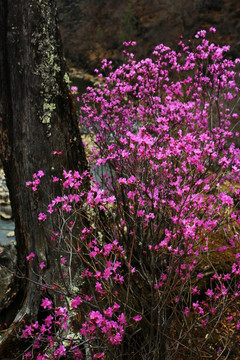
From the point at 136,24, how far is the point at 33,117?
19.5 metres

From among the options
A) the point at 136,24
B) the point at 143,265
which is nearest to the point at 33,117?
the point at 143,265

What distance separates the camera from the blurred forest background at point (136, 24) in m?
14.8

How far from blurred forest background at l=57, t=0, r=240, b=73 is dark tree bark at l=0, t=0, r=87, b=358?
1210cm

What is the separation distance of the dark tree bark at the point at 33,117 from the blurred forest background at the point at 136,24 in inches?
476

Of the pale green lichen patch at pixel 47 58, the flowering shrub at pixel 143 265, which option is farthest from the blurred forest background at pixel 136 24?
the flowering shrub at pixel 143 265

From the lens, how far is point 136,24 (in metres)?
19.3

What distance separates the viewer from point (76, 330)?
7.29ft

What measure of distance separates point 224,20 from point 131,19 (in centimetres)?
703

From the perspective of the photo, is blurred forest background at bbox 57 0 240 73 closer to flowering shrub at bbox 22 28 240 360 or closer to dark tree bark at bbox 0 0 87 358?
dark tree bark at bbox 0 0 87 358

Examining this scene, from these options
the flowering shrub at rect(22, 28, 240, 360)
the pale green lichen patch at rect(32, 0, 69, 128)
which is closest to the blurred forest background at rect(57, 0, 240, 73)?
the pale green lichen patch at rect(32, 0, 69, 128)

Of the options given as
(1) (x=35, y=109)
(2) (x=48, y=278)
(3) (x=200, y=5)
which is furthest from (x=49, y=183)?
(3) (x=200, y=5)

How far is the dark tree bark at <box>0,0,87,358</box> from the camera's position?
223cm

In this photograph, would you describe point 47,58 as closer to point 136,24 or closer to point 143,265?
point 143,265

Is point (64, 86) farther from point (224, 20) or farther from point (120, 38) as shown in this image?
point (120, 38)
